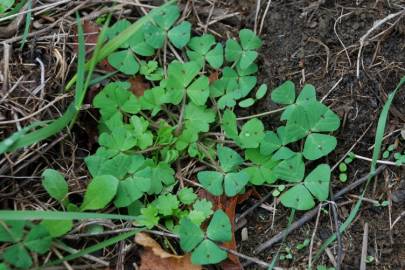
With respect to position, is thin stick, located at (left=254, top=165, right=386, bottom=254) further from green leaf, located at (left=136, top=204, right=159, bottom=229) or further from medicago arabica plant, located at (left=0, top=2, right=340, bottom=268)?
green leaf, located at (left=136, top=204, right=159, bottom=229)

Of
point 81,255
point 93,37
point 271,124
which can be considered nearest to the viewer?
point 81,255

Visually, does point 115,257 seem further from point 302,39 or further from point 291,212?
point 302,39

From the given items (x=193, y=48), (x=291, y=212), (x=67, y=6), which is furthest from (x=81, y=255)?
(x=67, y=6)

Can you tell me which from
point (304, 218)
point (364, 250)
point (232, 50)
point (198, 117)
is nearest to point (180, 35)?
point (232, 50)

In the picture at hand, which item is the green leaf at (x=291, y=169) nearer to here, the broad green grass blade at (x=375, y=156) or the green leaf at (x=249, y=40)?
the broad green grass blade at (x=375, y=156)


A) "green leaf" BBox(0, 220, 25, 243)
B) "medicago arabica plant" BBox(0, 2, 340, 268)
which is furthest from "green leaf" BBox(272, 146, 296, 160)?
"green leaf" BBox(0, 220, 25, 243)

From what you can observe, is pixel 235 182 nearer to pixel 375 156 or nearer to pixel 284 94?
pixel 284 94

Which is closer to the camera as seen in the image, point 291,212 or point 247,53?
point 291,212
